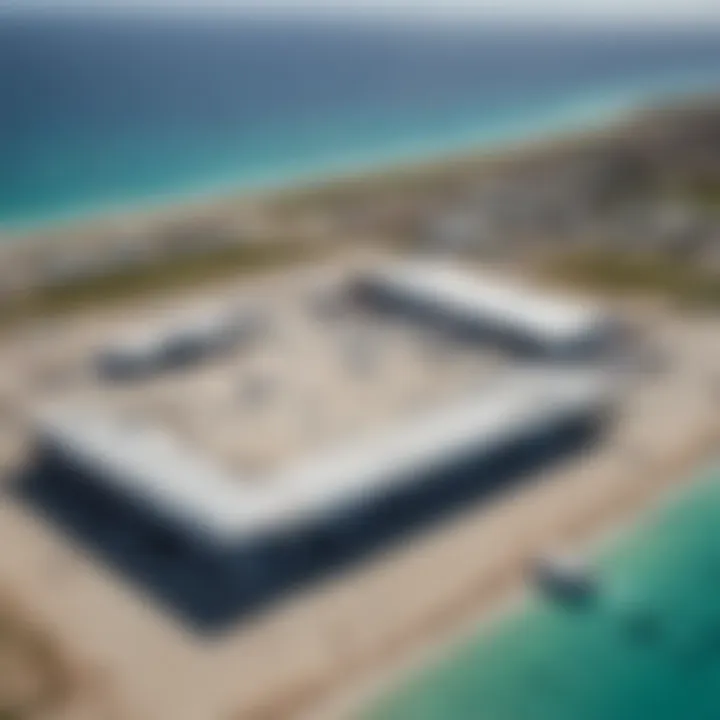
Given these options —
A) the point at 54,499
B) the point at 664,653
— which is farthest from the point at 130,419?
the point at 664,653

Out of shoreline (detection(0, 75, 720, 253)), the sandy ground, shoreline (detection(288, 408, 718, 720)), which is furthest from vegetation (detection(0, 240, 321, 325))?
shoreline (detection(288, 408, 718, 720))

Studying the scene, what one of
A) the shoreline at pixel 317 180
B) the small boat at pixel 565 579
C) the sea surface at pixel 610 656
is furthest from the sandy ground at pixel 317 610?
the shoreline at pixel 317 180

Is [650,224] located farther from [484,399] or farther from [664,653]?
[664,653]

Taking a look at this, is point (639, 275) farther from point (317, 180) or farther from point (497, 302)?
point (317, 180)

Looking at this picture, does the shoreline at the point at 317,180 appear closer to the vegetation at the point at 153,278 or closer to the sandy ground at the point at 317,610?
the vegetation at the point at 153,278

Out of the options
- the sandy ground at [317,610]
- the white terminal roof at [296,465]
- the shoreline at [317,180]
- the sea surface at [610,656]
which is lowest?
the sea surface at [610,656]

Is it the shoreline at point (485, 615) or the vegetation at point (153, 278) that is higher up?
the vegetation at point (153, 278)

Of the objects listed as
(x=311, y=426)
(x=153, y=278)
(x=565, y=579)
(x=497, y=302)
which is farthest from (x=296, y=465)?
(x=153, y=278)
